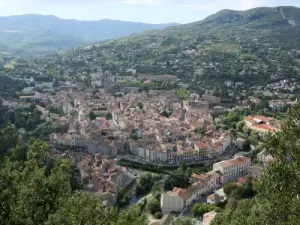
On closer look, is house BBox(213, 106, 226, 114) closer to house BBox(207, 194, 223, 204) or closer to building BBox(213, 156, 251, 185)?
building BBox(213, 156, 251, 185)

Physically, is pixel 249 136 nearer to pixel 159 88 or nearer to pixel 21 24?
pixel 159 88

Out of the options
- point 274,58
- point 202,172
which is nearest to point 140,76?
point 274,58

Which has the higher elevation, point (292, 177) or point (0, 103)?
point (292, 177)

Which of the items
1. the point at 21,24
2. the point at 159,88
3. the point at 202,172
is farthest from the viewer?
the point at 21,24

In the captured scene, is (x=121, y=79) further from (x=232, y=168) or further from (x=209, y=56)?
(x=232, y=168)

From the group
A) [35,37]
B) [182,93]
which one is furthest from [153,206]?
Answer: [35,37]

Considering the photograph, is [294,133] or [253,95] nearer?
[294,133]
